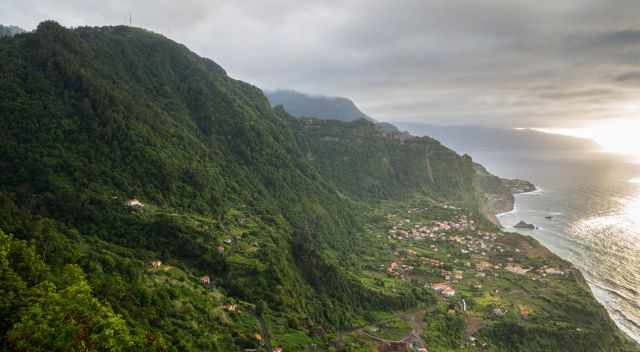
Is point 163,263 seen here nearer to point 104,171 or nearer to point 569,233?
point 104,171

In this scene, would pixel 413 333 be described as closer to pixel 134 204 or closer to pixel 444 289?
pixel 444 289

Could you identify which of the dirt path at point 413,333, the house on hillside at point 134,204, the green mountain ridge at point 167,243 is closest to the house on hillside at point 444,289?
the green mountain ridge at point 167,243

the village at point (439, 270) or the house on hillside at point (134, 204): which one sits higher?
the house on hillside at point (134, 204)

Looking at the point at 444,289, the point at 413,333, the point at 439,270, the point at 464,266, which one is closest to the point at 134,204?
the point at 413,333

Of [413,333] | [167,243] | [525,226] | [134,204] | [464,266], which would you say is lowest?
[413,333]

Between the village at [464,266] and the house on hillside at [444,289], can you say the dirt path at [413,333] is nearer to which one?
the village at [464,266]

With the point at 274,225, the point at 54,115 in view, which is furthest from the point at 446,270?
the point at 54,115

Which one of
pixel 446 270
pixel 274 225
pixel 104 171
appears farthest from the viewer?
pixel 446 270

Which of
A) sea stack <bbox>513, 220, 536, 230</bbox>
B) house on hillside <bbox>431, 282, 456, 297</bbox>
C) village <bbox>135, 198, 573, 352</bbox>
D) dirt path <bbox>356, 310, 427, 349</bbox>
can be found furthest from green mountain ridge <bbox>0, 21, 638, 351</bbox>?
sea stack <bbox>513, 220, 536, 230</bbox>
